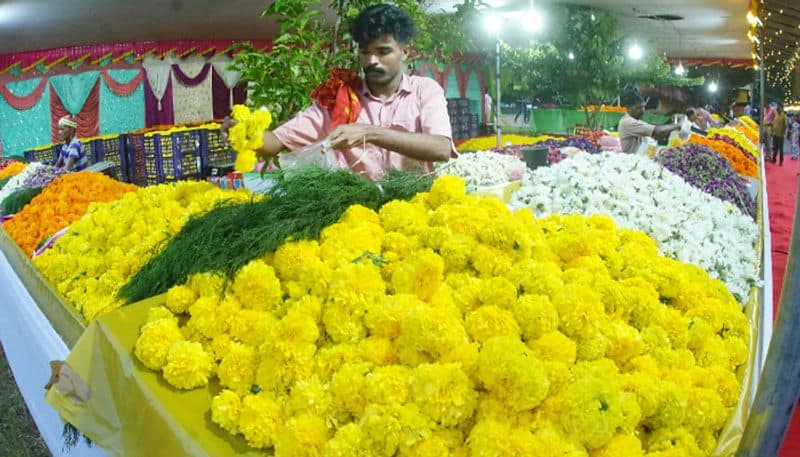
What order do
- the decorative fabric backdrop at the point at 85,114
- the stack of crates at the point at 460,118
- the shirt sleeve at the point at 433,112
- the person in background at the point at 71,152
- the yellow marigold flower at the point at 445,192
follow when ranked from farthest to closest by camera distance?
the stack of crates at the point at 460,118
the decorative fabric backdrop at the point at 85,114
the person in background at the point at 71,152
the shirt sleeve at the point at 433,112
the yellow marigold flower at the point at 445,192

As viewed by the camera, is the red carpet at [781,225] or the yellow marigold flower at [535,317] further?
the red carpet at [781,225]

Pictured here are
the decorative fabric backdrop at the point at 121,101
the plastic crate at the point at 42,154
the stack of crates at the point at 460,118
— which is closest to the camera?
the plastic crate at the point at 42,154

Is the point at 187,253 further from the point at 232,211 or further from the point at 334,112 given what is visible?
the point at 334,112

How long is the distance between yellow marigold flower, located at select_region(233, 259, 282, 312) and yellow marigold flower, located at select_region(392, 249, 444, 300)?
0.33m

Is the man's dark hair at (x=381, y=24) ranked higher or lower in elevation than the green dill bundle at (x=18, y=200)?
higher

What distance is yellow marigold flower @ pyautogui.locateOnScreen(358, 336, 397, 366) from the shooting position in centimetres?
133

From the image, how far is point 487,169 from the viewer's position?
16.7 ft

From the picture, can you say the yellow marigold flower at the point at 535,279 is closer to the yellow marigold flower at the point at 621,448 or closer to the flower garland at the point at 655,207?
the yellow marigold flower at the point at 621,448

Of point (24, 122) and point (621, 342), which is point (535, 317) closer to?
point (621, 342)

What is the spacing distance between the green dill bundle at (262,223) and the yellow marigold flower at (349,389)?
1.73ft

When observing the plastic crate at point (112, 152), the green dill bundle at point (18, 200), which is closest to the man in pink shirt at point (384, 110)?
the green dill bundle at point (18, 200)

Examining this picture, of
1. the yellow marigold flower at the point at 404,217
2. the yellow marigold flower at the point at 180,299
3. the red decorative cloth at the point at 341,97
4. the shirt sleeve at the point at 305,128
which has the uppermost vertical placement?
the red decorative cloth at the point at 341,97

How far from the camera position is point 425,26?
3.85 meters

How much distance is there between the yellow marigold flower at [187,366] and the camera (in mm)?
1495
